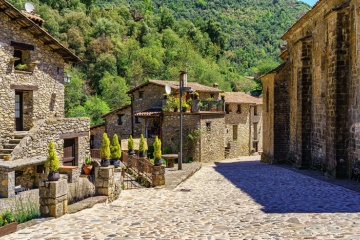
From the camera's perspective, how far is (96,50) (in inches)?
2191

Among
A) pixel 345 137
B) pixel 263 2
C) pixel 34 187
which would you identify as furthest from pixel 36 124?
pixel 263 2

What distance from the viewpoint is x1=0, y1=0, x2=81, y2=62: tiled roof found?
1541 centimetres

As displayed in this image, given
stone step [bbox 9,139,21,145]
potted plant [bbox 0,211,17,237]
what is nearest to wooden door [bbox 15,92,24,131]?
stone step [bbox 9,139,21,145]

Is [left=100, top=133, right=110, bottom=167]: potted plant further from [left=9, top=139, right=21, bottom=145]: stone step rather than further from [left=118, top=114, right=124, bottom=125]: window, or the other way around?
[left=118, top=114, right=124, bottom=125]: window

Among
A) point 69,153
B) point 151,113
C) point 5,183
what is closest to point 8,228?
point 5,183

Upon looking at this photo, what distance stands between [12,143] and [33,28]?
5.35m

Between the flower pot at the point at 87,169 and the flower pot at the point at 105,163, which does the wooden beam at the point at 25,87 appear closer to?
the flower pot at the point at 87,169

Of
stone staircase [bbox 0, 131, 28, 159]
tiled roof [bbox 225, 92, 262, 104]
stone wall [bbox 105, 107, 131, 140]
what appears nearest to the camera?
stone staircase [bbox 0, 131, 28, 159]

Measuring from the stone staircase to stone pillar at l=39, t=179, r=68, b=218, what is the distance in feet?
23.7

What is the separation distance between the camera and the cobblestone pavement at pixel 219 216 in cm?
718

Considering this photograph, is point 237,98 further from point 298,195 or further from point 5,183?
point 5,183

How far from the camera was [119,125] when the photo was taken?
3306 cm

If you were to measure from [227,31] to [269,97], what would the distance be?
83.9m

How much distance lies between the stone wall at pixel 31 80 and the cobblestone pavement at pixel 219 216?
24.4 ft
